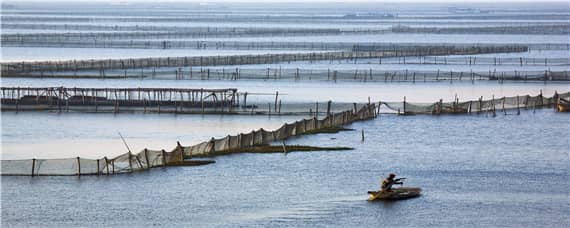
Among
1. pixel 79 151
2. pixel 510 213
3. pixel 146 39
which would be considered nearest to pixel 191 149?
pixel 79 151

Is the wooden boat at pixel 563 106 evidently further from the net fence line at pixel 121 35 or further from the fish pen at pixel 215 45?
the net fence line at pixel 121 35

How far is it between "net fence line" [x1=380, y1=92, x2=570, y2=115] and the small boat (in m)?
21.6

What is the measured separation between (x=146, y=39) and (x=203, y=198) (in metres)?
103

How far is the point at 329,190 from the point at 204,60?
2185 inches

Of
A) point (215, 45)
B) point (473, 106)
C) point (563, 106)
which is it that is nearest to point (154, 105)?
point (473, 106)

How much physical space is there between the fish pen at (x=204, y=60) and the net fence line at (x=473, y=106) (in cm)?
2870

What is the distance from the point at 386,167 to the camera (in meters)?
45.6

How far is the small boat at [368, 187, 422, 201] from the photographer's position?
38.0m

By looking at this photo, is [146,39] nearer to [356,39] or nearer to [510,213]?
[356,39]

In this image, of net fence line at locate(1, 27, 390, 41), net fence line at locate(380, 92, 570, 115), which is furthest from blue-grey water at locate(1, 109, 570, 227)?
net fence line at locate(1, 27, 390, 41)

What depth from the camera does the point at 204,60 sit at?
94.6 m

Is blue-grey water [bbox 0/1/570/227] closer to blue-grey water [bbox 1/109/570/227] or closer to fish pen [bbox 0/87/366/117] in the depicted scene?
blue-grey water [bbox 1/109/570/227]

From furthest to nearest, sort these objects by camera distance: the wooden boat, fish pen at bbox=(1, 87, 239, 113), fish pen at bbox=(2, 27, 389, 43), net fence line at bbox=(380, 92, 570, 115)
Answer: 1. fish pen at bbox=(2, 27, 389, 43)
2. the wooden boat
3. net fence line at bbox=(380, 92, 570, 115)
4. fish pen at bbox=(1, 87, 239, 113)

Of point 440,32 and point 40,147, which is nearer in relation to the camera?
point 40,147
